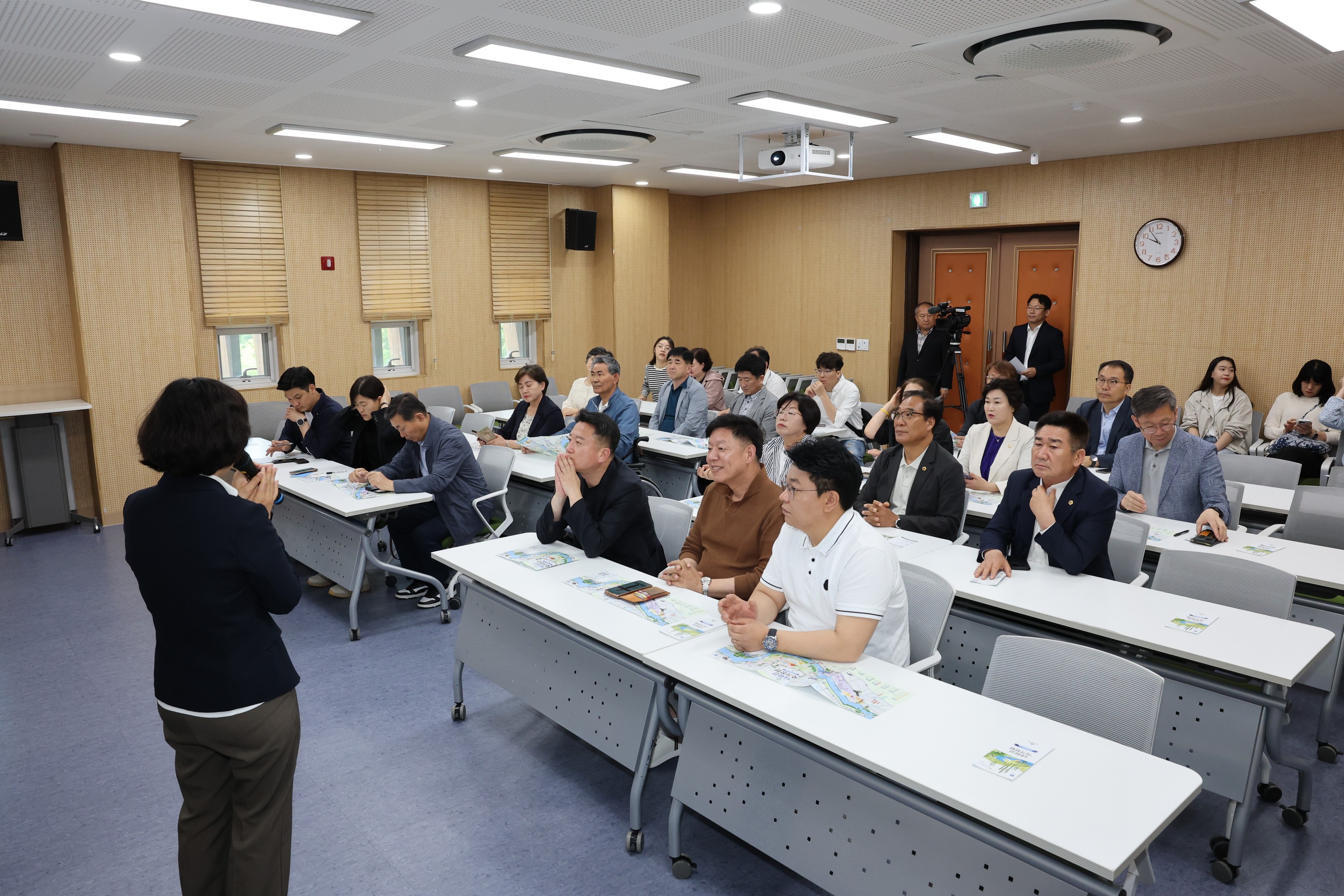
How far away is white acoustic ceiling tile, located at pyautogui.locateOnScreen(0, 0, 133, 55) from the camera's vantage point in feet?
12.7

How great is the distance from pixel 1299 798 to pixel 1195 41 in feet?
12.0

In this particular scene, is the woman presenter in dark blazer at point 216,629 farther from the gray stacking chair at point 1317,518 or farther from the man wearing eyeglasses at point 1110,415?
the man wearing eyeglasses at point 1110,415

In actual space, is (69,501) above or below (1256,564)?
below

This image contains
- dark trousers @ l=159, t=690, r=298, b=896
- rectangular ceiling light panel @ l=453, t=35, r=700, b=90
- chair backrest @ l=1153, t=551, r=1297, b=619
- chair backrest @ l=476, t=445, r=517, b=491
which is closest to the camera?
dark trousers @ l=159, t=690, r=298, b=896

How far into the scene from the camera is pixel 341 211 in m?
9.27

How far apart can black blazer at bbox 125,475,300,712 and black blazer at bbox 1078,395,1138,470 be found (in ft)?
17.2

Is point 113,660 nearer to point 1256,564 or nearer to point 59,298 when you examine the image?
point 59,298

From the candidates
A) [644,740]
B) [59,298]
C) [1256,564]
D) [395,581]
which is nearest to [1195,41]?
[1256,564]

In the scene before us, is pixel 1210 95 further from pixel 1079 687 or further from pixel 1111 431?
pixel 1079 687

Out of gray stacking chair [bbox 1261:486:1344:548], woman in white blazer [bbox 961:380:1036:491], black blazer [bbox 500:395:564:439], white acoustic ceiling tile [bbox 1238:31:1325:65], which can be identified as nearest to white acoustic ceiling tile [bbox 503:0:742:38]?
white acoustic ceiling tile [bbox 1238:31:1325:65]

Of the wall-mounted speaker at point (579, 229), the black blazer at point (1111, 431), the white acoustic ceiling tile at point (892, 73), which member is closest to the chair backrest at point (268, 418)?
the wall-mounted speaker at point (579, 229)

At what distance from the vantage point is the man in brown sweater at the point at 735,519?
148 inches

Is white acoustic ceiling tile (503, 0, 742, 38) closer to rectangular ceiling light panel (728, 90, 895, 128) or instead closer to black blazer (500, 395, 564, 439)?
rectangular ceiling light panel (728, 90, 895, 128)

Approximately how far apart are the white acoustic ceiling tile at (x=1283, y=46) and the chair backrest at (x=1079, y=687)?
3.59m
